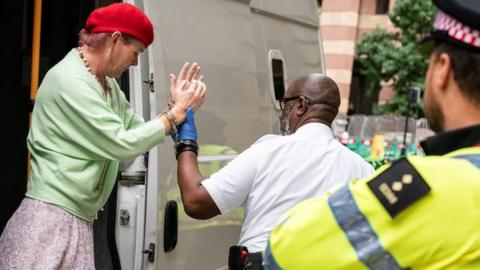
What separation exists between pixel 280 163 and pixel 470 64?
1143 millimetres

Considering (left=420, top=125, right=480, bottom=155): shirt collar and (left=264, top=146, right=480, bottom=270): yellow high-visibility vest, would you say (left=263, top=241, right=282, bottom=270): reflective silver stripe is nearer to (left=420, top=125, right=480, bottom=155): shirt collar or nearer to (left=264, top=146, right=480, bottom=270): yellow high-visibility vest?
(left=264, top=146, right=480, bottom=270): yellow high-visibility vest

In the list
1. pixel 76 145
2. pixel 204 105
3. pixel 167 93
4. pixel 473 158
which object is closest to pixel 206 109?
pixel 204 105

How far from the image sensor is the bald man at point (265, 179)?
213 centimetres

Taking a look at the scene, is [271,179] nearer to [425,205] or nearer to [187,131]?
[187,131]

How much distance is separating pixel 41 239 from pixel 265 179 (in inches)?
32.2

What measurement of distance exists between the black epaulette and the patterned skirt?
4.97 feet

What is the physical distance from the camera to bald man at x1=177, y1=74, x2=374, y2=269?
213 centimetres

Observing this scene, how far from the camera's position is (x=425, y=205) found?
0.98 metres

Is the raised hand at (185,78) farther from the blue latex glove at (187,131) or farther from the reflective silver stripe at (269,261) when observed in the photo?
the reflective silver stripe at (269,261)

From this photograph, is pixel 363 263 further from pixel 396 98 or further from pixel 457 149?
pixel 396 98

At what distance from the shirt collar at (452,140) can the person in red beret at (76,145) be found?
1349 millimetres

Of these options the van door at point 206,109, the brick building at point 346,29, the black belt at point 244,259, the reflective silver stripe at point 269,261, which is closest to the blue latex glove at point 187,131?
the van door at point 206,109

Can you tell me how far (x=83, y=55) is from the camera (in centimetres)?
236

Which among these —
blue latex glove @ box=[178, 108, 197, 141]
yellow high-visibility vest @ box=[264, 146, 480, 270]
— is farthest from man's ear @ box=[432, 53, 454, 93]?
blue latex glove @ box=[178, 108, 197, 141]
